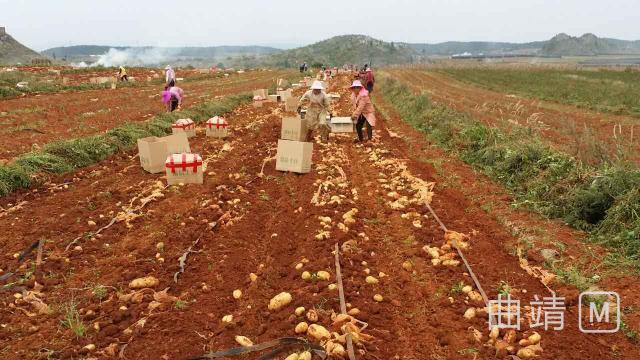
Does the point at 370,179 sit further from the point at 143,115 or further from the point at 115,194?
the point at 143,115

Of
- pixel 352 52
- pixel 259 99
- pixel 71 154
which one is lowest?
pixel 71 154

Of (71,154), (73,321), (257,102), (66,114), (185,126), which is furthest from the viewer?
(257,102)

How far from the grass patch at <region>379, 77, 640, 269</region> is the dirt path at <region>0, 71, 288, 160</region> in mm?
10109

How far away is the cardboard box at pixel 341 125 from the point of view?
12555 millimetres

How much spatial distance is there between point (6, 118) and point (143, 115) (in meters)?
4.03

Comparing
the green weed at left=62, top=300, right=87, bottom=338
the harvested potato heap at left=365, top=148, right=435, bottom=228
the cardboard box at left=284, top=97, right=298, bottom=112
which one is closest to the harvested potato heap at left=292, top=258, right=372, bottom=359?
the green weed at left=62, top=300, right=87, bottom=338

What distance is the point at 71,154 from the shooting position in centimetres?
932

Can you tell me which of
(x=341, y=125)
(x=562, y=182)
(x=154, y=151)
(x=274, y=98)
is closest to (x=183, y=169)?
(x=154, y=151)

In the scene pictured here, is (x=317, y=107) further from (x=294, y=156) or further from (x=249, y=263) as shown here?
(x=249, y=263)

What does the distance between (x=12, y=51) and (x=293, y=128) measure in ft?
246

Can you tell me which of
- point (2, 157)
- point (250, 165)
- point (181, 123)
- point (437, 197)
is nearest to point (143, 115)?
point (181, 123)

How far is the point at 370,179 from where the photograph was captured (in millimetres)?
8828

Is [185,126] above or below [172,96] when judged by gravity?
below

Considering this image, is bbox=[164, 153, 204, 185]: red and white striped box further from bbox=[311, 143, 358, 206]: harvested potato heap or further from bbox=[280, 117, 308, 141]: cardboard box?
bbox=[280, 117, 308, 141]: cardboard box
